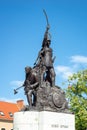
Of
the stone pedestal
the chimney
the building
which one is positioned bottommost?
the stone pedestal

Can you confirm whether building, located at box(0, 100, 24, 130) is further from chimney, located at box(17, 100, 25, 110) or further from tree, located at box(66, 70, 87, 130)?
tree, located at box(66, 70, 87, 130)

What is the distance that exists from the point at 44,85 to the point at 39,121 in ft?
7.50

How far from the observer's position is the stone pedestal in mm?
18814

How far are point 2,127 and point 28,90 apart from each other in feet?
161

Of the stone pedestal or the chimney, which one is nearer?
the stone pedestal

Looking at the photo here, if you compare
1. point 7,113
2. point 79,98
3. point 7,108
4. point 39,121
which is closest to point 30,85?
point 39,121

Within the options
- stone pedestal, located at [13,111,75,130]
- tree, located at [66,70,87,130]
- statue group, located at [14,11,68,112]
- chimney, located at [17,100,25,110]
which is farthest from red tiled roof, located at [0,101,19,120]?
stone pedestal, located at [13,111,75,130]

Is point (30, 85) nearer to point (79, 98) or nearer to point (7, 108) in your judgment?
point (79, 98)

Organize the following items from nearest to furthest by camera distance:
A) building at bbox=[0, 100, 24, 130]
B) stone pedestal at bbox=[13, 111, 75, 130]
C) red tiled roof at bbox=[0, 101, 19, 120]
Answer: stone pedestal at bbox=[13, 111, 75, 130]
building at bbox=[0, 100, 24, 130]
red tiled roof at bbox=[0, 101, 19, 120]

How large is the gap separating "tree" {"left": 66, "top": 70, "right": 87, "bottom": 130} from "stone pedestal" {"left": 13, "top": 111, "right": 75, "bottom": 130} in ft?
65.5

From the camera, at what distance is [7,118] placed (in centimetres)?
6919

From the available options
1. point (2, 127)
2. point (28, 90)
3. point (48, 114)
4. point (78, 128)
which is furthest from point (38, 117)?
point (2, 127)

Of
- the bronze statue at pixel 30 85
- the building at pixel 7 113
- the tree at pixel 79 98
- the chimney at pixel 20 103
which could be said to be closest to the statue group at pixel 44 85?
the bronze statue at pixel 30 85

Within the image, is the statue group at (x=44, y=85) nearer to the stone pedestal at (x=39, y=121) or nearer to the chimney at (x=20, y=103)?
the stone pedestal at (x=39, y=121)
